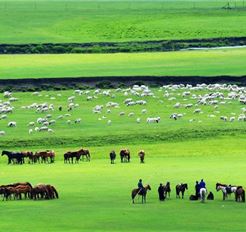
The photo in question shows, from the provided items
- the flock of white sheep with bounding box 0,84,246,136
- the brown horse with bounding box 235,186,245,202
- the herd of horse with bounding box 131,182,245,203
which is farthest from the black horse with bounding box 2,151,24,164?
the brown horse with bounding box 235,186,245,202

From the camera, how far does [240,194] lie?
3731 centimetres

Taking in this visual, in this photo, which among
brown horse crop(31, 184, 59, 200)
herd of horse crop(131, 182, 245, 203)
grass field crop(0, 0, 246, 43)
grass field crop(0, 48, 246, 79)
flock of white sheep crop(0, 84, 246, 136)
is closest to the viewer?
herd of horse crop(131, 182, 245, 203)

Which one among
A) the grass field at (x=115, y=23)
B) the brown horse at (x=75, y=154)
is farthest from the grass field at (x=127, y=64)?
the brown horse at (x=75, y=154)

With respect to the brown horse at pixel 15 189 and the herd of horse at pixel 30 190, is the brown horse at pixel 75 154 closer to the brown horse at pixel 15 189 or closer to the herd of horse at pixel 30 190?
the herd of horse at pixel 30 190

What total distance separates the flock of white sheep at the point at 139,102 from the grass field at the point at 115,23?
98.8 ft

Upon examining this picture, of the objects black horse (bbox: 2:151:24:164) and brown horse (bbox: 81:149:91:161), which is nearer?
black horse (bbox: 2:151:24:164)

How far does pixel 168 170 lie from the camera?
44.2 meters

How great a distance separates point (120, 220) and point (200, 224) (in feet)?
7.75

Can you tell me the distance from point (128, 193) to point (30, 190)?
317 centimetres

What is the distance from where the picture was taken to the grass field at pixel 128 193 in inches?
1320

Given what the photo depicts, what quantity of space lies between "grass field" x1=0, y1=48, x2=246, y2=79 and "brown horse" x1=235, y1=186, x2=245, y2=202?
129 feet

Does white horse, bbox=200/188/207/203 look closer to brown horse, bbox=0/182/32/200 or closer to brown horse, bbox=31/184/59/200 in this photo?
brown horse, bbox=31/184/59/200

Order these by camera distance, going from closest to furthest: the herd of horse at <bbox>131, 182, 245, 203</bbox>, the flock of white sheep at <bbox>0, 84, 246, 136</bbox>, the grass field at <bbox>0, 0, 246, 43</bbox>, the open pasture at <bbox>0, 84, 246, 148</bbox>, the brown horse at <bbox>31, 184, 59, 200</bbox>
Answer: the herd of horse at <bbox>131, 182, 245, 203</bbox>, the brown horse at <bbox>31, 184, 59, 200</bbox>, the open pasture at <bbox>0, 84, 246, 148</bbox>, the flock of white sheep at <bbox>0, 84, 246, 136</bbox>, the grass field at <bbox>0, 0, 246, 43</bbox>

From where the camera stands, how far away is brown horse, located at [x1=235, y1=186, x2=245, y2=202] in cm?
A: 3712
